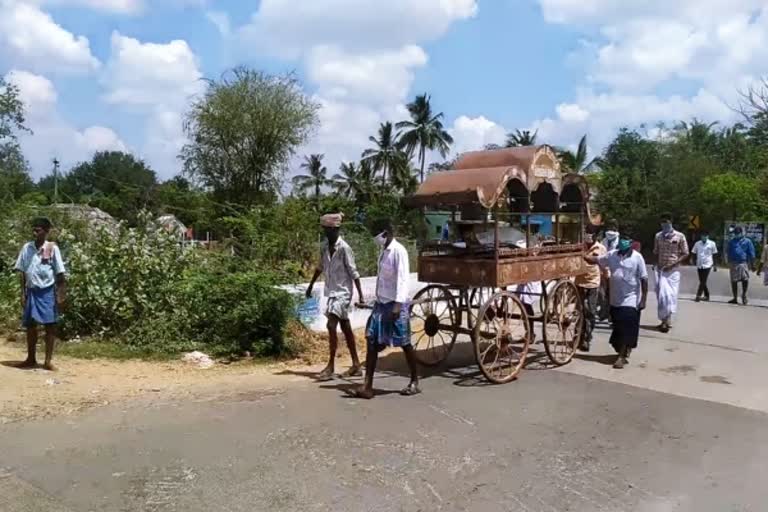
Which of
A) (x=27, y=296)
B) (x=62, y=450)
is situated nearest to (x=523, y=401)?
(x=62, y=450)

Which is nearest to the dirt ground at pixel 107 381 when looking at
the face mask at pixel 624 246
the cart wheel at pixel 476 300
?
the cart wheel at pixel 476 300

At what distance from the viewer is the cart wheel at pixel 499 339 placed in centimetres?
818

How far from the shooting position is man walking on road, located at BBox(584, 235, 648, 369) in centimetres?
955

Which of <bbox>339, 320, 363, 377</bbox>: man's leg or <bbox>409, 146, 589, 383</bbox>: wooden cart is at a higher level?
<bbox>409, 146, 589, 383</bbox>: wooden cart

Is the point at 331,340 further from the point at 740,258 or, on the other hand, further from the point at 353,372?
the point at 740,258

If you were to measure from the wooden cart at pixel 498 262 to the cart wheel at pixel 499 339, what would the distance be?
0.04 feet

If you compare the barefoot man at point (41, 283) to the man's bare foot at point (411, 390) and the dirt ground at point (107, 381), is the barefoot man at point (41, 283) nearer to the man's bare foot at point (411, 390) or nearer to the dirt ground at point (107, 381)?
the dirt ground at point (107, 381)

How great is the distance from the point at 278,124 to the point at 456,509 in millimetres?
26906

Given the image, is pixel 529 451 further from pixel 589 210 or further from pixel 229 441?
pixel 589 210

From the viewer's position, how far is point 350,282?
821 cm

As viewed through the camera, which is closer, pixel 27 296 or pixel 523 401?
pixel 523 401

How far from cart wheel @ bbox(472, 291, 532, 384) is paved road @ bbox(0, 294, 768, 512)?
10.5 inches

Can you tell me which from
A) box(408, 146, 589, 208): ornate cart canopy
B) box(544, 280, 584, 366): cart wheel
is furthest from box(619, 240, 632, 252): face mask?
box(408, 146, 589, 208): ornate cart canopy

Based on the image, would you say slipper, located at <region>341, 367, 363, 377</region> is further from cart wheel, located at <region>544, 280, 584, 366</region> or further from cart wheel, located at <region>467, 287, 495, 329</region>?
cart wheel, located at <region>544, 280, 584, 366</region>
